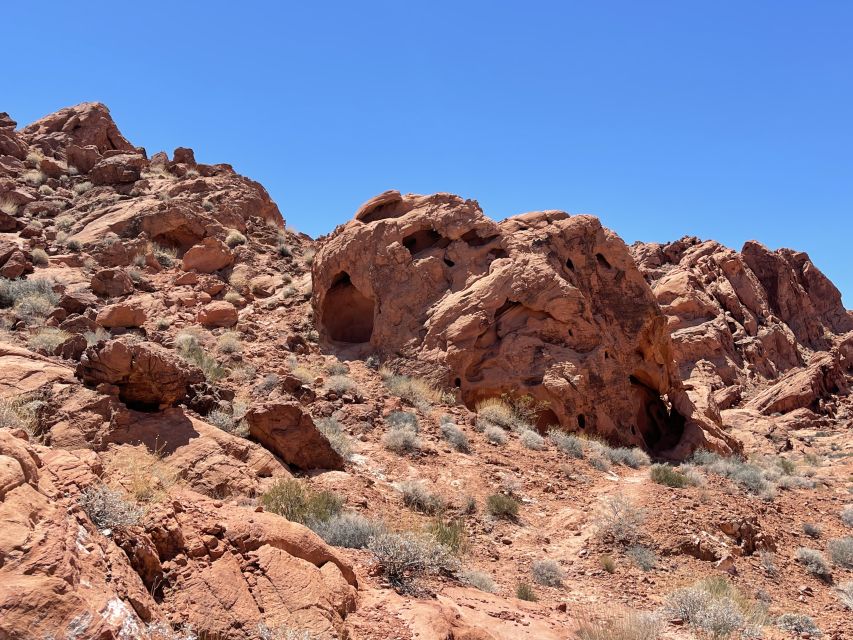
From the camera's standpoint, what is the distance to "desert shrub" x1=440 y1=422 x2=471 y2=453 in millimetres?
10086

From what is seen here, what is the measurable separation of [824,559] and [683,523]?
84.4 inches

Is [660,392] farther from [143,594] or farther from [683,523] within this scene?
[143,594]

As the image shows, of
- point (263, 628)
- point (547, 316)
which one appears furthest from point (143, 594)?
point (547, 316)

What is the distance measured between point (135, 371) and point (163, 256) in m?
9.90

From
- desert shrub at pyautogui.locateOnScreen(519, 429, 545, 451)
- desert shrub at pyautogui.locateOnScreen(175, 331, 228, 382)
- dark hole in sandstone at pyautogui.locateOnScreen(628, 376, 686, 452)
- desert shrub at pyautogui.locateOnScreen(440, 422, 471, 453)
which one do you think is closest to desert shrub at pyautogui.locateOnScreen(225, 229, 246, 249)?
desert shrub at pyautogui.locateOnScreen(175, 331, 228, 382)

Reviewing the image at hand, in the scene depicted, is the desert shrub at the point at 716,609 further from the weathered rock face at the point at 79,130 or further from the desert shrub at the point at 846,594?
the weathered rock face at the point at 79,130

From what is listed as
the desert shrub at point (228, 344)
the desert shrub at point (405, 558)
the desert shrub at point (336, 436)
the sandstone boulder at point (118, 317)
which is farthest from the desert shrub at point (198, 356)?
the desert shrub at point (405, 558)

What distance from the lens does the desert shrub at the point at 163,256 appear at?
51.8 feet

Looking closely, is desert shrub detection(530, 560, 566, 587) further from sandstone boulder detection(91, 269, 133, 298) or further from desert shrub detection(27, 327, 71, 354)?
sandstone boulder detection(91, 269, 133, 298)

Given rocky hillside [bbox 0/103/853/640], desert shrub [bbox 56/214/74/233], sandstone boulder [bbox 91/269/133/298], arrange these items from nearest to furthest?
rocky hillside [bbox 0/103/853/640]
sandstone boulder [bbox 91/269/133/298]
desert shrub [bbox 56/214/74/233]

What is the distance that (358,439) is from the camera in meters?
9.57

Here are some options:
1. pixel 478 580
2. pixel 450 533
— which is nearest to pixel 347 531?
pixel 478 580

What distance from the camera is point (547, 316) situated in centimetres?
1320

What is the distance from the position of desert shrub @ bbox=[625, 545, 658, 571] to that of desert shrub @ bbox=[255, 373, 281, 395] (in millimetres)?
6005
